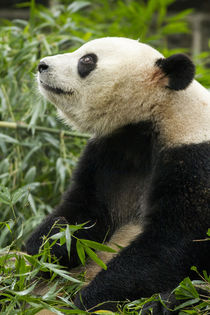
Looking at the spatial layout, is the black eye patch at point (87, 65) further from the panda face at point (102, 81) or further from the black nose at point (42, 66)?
the black nose at point (42, 66)

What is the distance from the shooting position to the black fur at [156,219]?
117 inches

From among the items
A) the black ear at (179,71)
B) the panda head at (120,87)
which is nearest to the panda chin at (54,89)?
the panda head at (120,87)

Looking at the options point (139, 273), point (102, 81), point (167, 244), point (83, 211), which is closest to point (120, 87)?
point (102, 81)

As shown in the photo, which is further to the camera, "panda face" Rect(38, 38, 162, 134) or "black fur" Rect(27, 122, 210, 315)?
"panda face" Rect(38, 38, 162, 134)

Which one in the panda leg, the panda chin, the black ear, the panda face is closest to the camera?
the panda leg

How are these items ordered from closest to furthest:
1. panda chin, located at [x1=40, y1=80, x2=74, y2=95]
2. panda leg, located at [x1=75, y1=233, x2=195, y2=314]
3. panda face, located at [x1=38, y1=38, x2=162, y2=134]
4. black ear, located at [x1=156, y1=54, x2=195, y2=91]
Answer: panda leg, located at [x1=75, y1=233, x2=195, y2=314]
black ear, located at [x1=156, y1=54, x2=195, y2=91]
panda face, located at [x1=38, y1=38, x2=162, y2=134]
panda chin, located at [x1=40, y1=80, x2=74, y2=95]

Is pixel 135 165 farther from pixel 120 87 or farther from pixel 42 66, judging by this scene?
pixel 42 66

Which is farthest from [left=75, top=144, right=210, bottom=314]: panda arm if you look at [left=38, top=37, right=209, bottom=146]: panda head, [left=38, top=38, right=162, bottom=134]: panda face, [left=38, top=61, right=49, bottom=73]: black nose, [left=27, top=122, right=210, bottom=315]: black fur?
[left=38, top=61, right=49, bottom=73]: black nose

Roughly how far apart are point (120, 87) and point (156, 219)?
0.88m

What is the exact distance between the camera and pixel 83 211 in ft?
11.9

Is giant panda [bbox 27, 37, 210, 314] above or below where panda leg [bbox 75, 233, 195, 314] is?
above

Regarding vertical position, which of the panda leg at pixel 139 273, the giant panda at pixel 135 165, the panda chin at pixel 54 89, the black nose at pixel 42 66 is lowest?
the panda leg at pixel 139 273

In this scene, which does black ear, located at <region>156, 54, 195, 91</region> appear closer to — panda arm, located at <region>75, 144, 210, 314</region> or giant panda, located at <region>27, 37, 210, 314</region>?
giant panda, located at <region>27, 37, 210, 314</region>

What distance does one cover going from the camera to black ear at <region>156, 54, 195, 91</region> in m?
3.31
